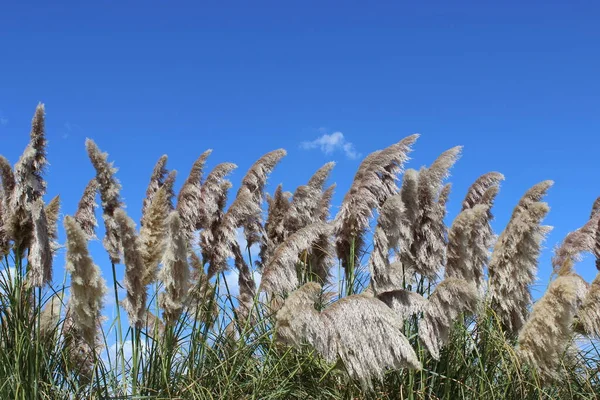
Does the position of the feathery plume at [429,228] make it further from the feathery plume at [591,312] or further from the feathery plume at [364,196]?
the feathery plume at [591,312]

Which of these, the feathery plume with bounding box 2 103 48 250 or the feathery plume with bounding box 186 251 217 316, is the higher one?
the feathery plume with bounding box 2 103 48 250

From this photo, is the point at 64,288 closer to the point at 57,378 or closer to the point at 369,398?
the point at 57,378

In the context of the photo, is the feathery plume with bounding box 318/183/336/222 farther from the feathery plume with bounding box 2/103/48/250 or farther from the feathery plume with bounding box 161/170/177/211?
the feathery plume with bounding box 2/103/48/250

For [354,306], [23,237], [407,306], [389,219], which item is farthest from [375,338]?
[23,237]

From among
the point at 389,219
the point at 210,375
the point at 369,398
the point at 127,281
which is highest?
the point at 389,219

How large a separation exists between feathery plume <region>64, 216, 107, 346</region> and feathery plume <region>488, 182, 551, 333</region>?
9.17ft

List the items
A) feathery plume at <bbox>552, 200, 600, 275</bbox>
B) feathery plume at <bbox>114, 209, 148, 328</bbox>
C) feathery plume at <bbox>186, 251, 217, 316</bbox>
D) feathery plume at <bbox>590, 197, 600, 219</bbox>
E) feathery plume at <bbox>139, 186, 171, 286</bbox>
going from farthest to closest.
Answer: feathery plume at <bbox>590, 197, 600, 219</bbox> < feathery plume at <bbox>552, 200, 600, 275</bbox> < feathery plume at <bbox>186, 251, 217, 316</bbox> < feathery plume at <bbox>139, 186, 171, 286</bbox> < feathery plume at <bbox>114, 209, 148, 328</bbox>

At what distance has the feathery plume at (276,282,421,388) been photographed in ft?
11.4

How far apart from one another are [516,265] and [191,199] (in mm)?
2521

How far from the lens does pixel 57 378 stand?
16.2ft

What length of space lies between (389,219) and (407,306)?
0.62m

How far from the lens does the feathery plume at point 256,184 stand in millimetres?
5750

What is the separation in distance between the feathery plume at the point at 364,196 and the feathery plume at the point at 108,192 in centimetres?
175

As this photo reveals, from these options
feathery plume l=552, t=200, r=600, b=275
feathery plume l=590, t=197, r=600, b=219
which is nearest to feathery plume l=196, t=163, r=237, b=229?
feathery plume l=552, t=200, r=600, b=275
